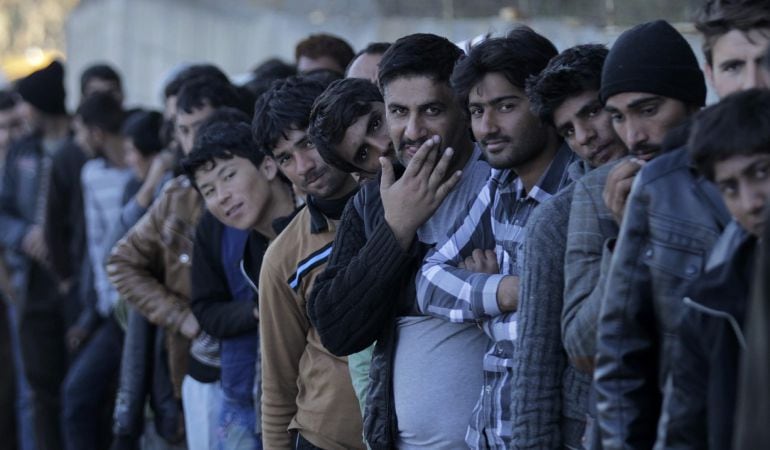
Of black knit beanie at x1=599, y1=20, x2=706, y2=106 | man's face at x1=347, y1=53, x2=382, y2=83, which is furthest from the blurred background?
black knit beanie at x1=599, y1=20, x2=706, y2=106

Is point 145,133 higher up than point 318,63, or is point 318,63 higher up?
point 318,63

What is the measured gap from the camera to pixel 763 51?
3.31 metres

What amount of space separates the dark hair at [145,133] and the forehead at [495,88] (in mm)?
4262

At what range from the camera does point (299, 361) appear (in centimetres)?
509

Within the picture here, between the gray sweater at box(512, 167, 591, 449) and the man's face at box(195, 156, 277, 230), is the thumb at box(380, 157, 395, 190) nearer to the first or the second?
the gray sweater at box(512, 167, 591, 449)

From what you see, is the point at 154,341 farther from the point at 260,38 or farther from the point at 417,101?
the point at 260,38

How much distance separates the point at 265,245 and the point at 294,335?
2.38 feet

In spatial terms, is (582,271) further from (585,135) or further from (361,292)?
(361,292)

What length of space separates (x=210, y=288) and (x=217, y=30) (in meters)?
6.45

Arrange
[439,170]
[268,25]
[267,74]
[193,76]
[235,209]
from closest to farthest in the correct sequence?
[439,170]
[235,209]
[193,76]
[267,74]
[268,25]

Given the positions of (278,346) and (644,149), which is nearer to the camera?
(644,149)

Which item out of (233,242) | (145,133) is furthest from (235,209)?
(145,133)

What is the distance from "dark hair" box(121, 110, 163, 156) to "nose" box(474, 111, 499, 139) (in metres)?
4.27

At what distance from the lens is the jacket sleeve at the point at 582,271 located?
11.0 feet
